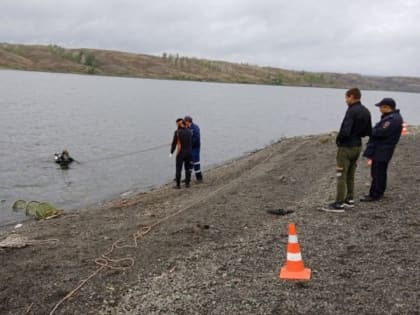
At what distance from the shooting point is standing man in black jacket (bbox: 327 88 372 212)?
29.7 feet

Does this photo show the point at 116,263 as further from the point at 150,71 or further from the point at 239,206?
the point at 150,71

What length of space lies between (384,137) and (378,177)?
0.92 meters

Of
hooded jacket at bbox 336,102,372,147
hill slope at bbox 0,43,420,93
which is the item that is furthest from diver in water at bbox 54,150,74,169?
hill slope at bbox 0,43,420,93

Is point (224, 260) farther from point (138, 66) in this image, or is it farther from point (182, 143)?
point (138, 66)

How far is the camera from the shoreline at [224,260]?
626 cm

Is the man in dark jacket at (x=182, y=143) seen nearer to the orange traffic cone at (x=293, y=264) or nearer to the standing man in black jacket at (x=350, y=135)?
the standing man in black jacket at (x=350, y=135)

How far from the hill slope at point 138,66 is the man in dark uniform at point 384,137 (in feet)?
433

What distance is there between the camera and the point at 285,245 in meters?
8.12

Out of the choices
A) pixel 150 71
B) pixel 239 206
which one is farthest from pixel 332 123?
pixel 150 71

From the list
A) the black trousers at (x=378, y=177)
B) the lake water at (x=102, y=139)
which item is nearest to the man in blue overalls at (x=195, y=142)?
the lake water at (x=102, y=139)

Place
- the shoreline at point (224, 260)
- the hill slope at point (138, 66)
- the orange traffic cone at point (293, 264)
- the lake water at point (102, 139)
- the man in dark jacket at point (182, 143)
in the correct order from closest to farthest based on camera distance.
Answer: the shoreline at point (224, 260) → the orange traffic cone at point (293, 264) → the man in dark jacket at point (182, 143) → the lake water at point (102, 139) → the hill slope at point (138, 66)

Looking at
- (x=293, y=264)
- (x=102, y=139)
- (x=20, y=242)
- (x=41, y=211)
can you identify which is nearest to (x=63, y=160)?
(x=41, y=211)

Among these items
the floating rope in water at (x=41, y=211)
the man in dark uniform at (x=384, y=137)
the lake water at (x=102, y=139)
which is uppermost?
the man in dark uniform at (x=384, y=137)

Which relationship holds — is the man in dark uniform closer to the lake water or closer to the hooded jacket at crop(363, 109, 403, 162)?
the hooded jacket at crop(363, 109, 403, 162)
